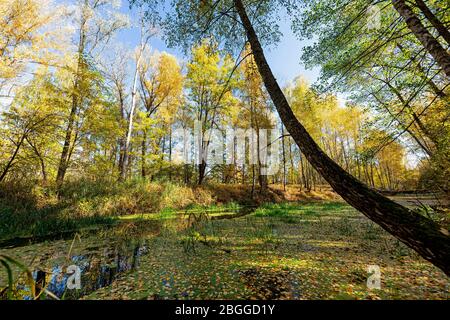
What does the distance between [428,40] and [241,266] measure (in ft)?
13.7

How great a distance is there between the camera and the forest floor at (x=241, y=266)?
2158mm

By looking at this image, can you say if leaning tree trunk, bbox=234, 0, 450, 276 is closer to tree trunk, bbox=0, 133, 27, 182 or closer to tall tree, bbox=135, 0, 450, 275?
tall tree, bbox=135, 0, 450, 275

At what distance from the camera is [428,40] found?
104 inches

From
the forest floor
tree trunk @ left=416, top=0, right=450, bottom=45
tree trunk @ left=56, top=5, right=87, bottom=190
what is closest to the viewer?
the forest floor

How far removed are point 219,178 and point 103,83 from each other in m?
12.7

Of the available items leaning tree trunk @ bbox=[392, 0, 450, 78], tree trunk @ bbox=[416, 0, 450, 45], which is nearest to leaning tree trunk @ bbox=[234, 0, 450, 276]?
leaning tree trunk @ bbox=[392, 0, 450, 78]

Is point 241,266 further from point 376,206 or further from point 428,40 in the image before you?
point 428,40

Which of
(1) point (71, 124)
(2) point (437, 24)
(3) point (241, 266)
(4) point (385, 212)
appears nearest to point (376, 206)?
(4) point (385, 212)

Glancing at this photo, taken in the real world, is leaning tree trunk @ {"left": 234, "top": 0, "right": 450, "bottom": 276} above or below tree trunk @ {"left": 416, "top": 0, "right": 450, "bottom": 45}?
below

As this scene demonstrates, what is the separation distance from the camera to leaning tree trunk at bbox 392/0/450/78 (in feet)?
8.48

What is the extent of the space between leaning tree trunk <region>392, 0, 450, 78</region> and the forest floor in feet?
9.20

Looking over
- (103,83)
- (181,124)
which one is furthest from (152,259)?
(181,124)

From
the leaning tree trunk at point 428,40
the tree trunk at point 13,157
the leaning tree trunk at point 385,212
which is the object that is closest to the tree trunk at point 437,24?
the leaning tree trunk at point 428,40

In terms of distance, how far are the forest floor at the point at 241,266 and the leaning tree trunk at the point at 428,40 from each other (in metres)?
2.80
